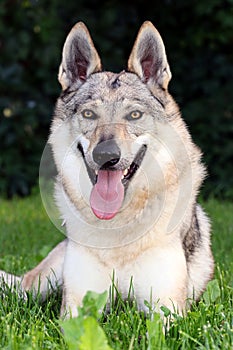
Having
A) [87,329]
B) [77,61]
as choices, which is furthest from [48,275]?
[87,329]

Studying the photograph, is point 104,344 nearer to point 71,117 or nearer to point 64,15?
point 71,117

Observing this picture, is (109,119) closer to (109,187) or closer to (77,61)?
(109,187)

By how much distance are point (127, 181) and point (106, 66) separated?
4669 mm

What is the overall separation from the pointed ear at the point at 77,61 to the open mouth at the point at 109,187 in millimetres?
493

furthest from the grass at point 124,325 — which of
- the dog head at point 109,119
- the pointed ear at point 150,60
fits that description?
the pointed ear at point 150,60

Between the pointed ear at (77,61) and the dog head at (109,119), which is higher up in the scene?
the pointed ear at (77,61)

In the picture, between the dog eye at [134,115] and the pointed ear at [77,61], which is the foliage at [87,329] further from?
the pointed ear at [77,61]

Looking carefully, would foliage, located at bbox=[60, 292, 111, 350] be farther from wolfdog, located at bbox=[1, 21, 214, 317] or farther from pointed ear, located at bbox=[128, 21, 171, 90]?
pointed ear, located at bbox=[128, 21, 171, 90]

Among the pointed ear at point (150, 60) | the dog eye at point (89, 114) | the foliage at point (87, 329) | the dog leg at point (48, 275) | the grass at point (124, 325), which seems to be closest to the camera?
the foliage at point (87, 329)

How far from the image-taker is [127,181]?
3332 millimetres

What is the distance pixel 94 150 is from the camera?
3.16 metres

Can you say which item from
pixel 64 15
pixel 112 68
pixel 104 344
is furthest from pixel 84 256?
pixel 64 15

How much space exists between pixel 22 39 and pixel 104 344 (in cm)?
577

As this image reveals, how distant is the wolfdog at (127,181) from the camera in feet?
10.6
